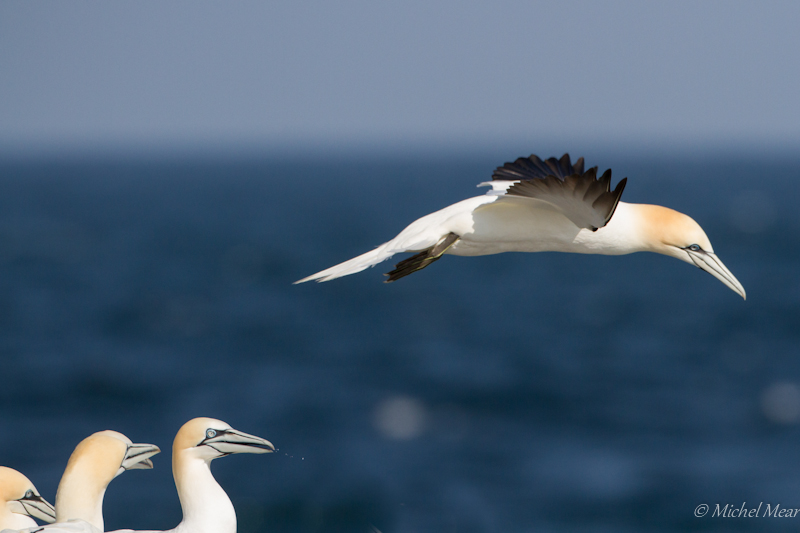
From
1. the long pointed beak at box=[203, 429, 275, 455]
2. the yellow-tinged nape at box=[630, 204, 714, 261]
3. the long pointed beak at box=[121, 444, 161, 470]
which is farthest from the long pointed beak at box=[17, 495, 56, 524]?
the yellow-tinged nape at box=[630, 204, 714, 261]

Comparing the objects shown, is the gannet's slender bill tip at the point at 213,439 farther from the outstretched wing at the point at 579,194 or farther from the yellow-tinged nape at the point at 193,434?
the outstretched wing at the point at 579,194

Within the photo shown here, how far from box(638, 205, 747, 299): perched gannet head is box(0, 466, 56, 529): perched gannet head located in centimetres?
537

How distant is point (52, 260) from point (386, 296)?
35.7 m

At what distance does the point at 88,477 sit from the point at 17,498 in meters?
0.94

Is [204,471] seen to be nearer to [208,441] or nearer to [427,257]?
[208,441]

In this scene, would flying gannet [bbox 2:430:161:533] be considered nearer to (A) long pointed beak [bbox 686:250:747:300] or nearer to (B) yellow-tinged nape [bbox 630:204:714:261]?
(B) yellow-tinged nape [bbox 630:204:714:261]

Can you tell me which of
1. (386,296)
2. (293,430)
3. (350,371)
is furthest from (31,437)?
(386,296)

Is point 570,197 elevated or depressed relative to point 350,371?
elevated

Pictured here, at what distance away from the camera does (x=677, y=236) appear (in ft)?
19.0

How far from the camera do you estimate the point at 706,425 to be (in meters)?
45.0

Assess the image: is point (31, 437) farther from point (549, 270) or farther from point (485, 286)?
point (549, 270)

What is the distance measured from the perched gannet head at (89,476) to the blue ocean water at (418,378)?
90.6 ft

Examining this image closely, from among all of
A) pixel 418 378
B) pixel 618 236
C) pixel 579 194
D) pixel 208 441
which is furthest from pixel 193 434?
pixel 418 378

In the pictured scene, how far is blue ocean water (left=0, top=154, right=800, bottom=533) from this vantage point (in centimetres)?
3659
